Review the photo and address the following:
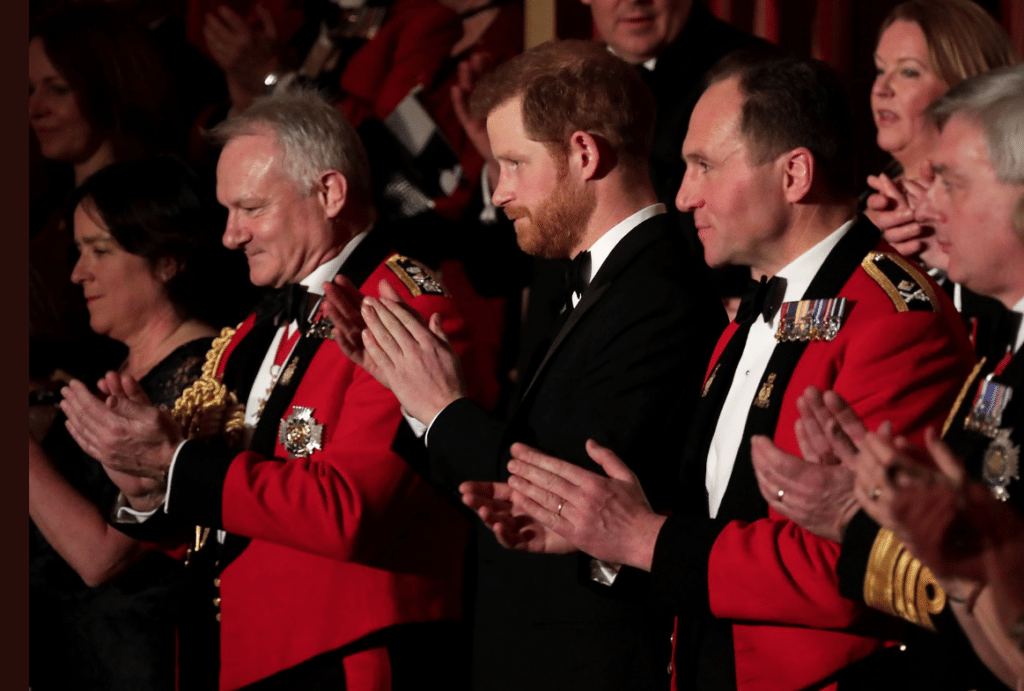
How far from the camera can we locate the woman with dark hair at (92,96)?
160 inches

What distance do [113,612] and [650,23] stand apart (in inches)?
74.3

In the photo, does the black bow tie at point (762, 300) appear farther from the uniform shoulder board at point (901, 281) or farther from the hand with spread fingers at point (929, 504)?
the hand with spread fingers at point (929, 504)

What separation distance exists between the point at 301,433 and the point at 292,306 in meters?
0.30

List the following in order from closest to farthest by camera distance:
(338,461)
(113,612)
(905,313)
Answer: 1. (905,313)
2. (338,461)
3. (113,612)

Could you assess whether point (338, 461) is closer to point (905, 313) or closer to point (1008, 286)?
point (905, 313)

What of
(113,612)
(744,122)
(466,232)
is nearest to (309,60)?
(466,232)

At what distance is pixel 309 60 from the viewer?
4.26 meters

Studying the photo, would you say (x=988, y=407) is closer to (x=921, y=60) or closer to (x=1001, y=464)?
(x=1001, y=464)

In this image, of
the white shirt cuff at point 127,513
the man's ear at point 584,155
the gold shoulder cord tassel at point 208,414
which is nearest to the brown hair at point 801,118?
the man's ear at point 584,155

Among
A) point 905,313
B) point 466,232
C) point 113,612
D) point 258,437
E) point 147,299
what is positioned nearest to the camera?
point 905,313

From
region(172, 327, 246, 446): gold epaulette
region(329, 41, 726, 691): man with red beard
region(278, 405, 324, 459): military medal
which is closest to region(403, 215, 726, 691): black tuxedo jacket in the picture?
region(329, 41, 726, 691): man with red beard

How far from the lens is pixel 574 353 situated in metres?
2.22

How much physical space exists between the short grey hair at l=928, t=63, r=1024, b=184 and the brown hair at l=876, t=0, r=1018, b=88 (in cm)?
120

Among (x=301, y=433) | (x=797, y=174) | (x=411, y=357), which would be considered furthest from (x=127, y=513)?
(x=797, y=174)
